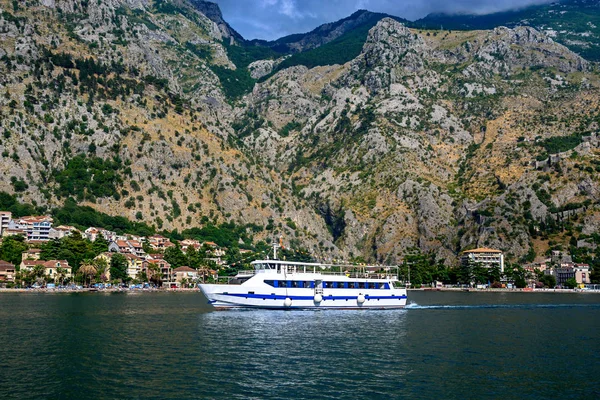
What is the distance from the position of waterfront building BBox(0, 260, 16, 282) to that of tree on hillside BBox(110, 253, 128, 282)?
28.0m

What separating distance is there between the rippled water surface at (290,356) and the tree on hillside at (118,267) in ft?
Result: 304

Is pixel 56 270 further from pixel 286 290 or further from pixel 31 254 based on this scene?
pixel 286 290

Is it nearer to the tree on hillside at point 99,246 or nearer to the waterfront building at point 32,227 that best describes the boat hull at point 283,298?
the tree on hillside at point 99,246

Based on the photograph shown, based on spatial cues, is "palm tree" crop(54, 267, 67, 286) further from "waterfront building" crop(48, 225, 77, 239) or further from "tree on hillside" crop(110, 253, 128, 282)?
"waterfront building" crop(48, 225, 77, 239)

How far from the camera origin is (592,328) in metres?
82.5

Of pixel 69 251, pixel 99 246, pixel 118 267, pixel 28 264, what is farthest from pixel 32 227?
pixel 118 267

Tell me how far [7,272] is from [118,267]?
105ft

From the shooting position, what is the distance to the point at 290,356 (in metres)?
56.6

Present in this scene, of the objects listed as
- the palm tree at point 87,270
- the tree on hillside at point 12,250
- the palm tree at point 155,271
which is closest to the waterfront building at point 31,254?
the tree on hillside at point 12,250

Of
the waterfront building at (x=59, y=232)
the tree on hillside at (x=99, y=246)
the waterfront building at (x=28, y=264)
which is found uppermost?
the waterfront building at (x=59, y=232)

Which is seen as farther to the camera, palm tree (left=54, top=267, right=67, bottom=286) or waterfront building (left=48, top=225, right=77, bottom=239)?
waterfront building (left=48, top=225, right=77, bottom=239)

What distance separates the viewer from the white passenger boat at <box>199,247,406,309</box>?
9450 centimetres

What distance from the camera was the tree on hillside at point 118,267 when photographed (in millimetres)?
185337

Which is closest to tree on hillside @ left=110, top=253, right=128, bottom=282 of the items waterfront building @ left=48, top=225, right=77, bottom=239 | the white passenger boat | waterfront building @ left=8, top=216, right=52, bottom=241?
waterfront building @ left=48, top=225, right=77, bottom=239
